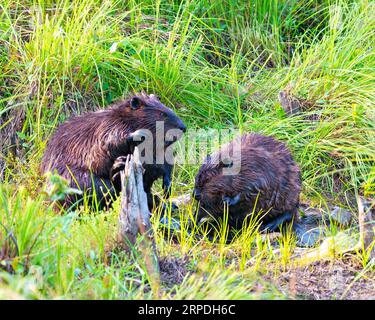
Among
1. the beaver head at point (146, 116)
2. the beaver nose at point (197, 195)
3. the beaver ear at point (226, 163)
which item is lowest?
the beaver nose at point (197, 195)

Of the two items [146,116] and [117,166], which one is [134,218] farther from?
[146,116]

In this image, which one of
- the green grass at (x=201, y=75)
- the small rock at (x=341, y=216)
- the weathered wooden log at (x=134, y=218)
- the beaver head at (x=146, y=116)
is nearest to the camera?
the weathered wooden log at (x=134, y=218)

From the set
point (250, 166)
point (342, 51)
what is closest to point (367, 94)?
point (342, 51)

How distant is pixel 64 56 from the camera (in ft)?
21.1

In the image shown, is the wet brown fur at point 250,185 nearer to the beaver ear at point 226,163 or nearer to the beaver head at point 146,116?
the beaver ear at point 226,163

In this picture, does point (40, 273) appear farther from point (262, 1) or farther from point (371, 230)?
point (262, 1)

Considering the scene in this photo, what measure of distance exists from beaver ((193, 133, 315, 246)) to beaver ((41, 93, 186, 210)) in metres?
0.36

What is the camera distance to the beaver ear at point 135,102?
18.4 ft

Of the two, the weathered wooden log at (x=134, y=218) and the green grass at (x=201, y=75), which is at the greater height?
the green grass at (x=201, y=75)

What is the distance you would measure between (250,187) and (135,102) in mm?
980

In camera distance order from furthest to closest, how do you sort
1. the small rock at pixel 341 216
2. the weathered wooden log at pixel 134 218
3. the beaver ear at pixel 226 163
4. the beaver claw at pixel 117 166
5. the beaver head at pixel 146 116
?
1. the small rock at pixel 341 216
2. the beaver ear at pixel 226 163
3. the beaver head at pixel 146 116
4. the beaver claw at pixel 117 166
5. the weathered wooden log at pixel 134 218

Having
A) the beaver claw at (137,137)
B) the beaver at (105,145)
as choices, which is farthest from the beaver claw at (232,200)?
the beaver claw at (137,137)

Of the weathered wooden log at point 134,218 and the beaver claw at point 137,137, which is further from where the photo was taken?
the beaver claw at point 137,137

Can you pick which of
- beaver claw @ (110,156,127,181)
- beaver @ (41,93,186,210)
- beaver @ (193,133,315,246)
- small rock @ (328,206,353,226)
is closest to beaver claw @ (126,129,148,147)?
beaver @ (41,93,186,210)
